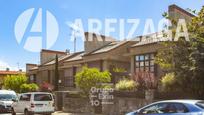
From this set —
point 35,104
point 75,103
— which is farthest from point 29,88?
point 35,104

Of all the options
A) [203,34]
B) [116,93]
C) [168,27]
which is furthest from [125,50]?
[203,34]

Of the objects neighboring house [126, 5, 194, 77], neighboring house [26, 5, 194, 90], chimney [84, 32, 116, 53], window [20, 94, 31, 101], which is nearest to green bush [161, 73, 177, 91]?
neighboring house [26, 5, 194, 90]

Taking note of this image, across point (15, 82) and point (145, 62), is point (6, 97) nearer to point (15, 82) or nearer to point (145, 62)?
point (145, 62)

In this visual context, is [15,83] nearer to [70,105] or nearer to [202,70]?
[70,105]

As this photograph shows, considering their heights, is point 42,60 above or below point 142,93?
above

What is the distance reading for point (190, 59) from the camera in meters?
19.2

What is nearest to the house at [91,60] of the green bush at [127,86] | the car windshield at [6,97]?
the car windshield at [6,97]

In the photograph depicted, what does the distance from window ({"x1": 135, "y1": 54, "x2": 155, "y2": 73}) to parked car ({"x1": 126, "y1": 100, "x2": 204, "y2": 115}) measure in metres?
15.1

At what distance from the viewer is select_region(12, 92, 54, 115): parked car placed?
23808mm

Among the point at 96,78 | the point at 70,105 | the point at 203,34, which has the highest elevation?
the point at 203,34

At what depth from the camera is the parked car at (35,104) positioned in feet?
78.1

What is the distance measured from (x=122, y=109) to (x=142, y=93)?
1975 mm

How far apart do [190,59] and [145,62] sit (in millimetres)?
11314

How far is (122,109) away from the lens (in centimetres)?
2348
